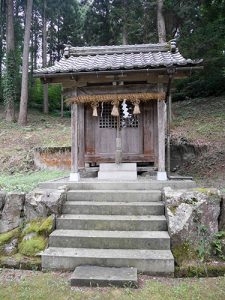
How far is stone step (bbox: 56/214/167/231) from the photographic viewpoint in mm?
5402

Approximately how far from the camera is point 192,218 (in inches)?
201

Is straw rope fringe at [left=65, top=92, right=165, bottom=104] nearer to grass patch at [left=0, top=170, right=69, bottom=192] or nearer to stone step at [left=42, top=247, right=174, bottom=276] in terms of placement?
grass patch at [left=0, top=170, right=69, bottom=192]

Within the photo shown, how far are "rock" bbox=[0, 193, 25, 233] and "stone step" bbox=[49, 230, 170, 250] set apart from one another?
962 mm

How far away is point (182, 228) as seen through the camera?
5.01 meters

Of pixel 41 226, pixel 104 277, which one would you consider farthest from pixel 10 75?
pixel 104 277

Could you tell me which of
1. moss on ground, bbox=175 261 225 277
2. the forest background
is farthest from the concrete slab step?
the forest background

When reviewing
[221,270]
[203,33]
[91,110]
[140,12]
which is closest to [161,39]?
[203,33]

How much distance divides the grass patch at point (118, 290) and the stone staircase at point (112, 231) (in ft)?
1.12

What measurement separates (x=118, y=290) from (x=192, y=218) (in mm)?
1895

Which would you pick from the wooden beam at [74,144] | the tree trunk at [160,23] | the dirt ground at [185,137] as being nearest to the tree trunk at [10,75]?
the dirt ground at [185,137]

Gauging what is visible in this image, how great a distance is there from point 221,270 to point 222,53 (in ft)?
45.1

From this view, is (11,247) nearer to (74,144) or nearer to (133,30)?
(74,144)

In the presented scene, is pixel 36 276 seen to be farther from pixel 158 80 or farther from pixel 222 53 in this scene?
pixel 222 53

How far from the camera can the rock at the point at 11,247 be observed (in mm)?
5273
